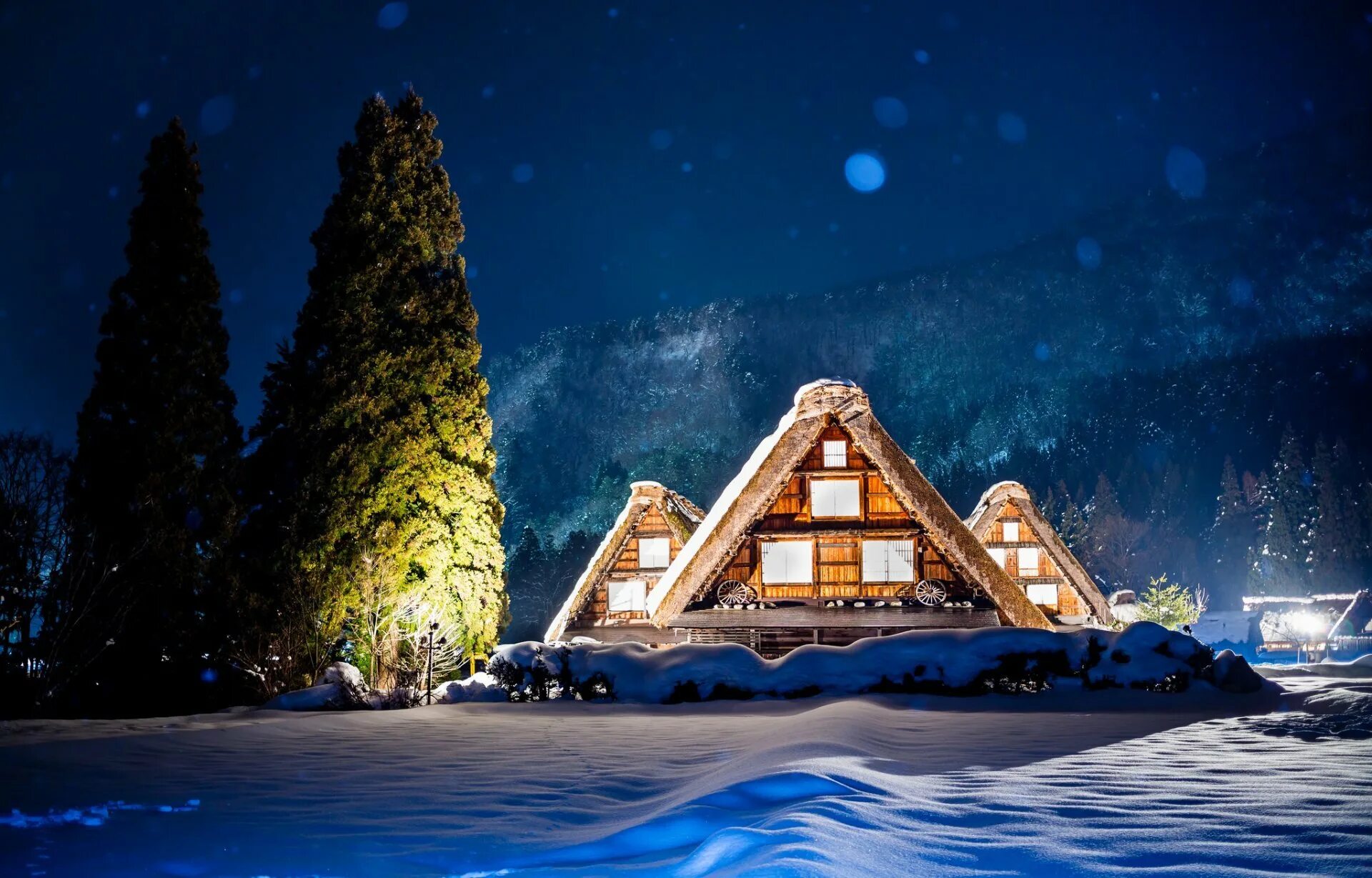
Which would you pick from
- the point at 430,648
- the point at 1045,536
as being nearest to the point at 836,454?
the point at 430,648

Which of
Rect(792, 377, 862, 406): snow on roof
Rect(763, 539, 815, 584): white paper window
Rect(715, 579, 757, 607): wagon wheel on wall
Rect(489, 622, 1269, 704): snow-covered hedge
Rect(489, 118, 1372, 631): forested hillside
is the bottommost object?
Rect(489, 622, 1269, 704): snow-covered hedge

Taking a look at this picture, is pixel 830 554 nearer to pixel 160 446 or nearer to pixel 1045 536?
pixel 160 446

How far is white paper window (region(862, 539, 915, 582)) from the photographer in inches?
684

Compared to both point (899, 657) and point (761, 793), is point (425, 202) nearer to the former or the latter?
point (899, 657)

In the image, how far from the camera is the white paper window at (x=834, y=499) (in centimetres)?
1758

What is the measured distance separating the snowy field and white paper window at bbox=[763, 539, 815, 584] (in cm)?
801

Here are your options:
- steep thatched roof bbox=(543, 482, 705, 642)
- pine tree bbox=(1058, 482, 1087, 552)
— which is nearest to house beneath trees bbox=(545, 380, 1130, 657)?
steep thatched roof bbox=(543, 482, 705, 642)

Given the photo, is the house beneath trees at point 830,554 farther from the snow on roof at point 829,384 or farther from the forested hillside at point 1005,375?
the forested hillside at point 1005,375

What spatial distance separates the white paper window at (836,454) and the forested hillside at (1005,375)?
236 feet

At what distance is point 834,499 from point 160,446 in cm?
1289

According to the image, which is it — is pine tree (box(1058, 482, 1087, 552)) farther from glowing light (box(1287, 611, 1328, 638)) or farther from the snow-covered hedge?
the snow-covered hedge

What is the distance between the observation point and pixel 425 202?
18.3m

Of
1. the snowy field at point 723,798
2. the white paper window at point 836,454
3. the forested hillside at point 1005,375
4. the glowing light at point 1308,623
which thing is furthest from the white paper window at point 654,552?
the forested hillside at point 1005,375

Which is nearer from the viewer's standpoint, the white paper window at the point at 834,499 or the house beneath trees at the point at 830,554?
the house beneath trees at the point at 830,554
